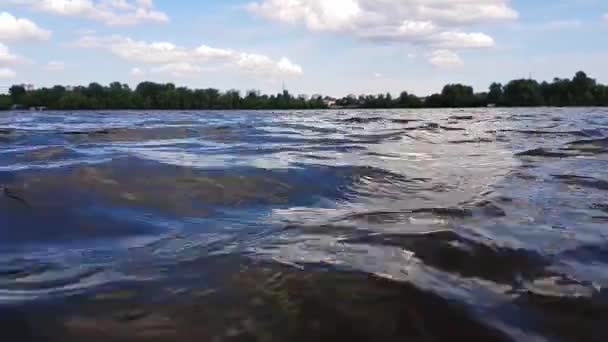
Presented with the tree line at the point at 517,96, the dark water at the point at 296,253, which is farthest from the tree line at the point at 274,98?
the dark water at the point at 296,253

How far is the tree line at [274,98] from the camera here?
53.4m

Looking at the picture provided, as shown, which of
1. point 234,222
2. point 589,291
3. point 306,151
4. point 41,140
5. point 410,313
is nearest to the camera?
point 410,313

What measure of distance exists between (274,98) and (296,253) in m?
79.4

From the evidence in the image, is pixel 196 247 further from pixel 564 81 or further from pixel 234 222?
pixel 564 81

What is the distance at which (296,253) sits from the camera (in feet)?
9.77

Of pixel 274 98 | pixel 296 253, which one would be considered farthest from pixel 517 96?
pixel 296 253

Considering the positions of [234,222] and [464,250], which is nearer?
[464,250]

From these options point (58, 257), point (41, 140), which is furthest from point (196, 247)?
point (41, 140)

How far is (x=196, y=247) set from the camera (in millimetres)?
3193

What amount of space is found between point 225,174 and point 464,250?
3202 millimetres

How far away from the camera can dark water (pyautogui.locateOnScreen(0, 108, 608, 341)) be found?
2.14m

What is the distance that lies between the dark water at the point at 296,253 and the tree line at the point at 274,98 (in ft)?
156

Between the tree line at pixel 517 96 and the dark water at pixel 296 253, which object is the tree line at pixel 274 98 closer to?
the tree line at pixel 517 96

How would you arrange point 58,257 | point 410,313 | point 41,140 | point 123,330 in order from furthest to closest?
point 41,140 < point 58,257 < point 410,313 < point 123,330
